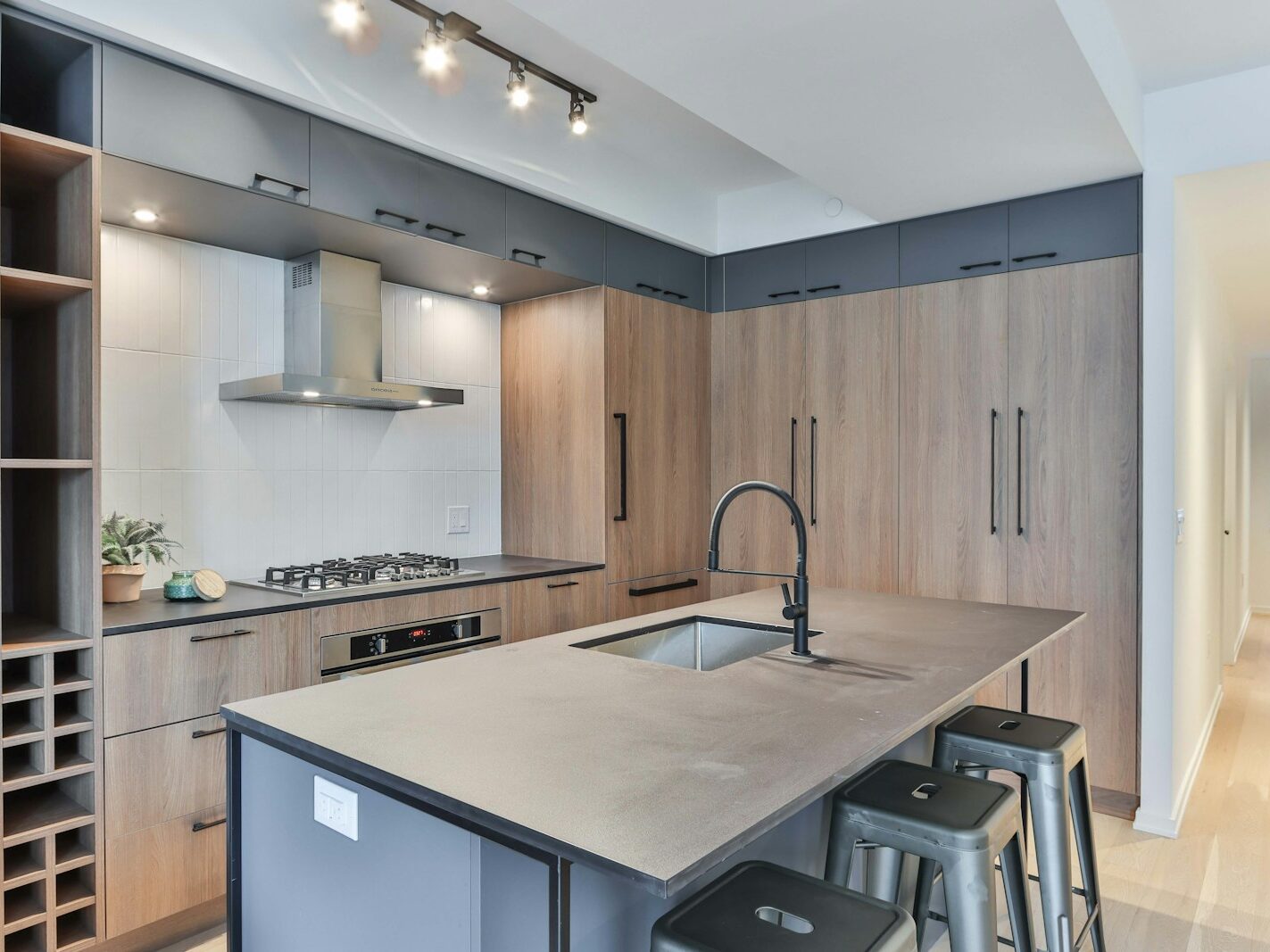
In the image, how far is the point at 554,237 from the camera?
348 centimetres

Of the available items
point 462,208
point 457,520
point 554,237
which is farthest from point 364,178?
point 457,520

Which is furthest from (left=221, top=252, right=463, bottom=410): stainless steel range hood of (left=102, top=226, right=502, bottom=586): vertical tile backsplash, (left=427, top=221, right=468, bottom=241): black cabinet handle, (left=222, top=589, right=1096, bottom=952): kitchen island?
(left=222, top=589, right=1096, bottom=952): kitchen island

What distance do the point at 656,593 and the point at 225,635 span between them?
2057 mm

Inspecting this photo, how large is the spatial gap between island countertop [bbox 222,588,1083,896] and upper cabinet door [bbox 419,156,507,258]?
169 cm

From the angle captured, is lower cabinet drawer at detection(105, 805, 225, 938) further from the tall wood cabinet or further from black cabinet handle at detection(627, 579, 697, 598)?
black cabinet handle at detection(627, 579, 697, 598)

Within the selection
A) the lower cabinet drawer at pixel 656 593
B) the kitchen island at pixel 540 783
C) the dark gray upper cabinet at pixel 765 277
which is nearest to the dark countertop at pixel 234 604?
the lower cabinet drawer at pixel 656 593

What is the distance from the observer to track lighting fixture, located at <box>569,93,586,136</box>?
2.90 metres

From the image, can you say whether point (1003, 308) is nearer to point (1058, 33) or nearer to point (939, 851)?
point (1058, 33)

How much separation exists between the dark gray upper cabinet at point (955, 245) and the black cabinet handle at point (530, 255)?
5.36 feet

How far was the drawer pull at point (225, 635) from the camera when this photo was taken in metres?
2.31

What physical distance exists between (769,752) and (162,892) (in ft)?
6.45

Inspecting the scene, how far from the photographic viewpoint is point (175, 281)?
287cm

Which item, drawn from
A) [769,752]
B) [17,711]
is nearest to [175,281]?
[17,711]

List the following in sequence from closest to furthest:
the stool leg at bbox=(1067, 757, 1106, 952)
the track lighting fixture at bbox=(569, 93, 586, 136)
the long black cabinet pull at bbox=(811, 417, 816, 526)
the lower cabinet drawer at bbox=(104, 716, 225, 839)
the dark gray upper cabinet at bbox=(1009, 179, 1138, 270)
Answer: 1. the stool leg at bbox=(1067, 757, 1106, 952)
2. the lower cabinet drawer at bbox=(104, 716, 225, 839)
3. the track lighting fixture at bbox=(569, 93, 586, 136)
4. the dark gray upper cabinet at bbox=(1009, 179, 1138, 270)
5. the long black cabinet pull at bbox=(811, 417, 816, 526)
